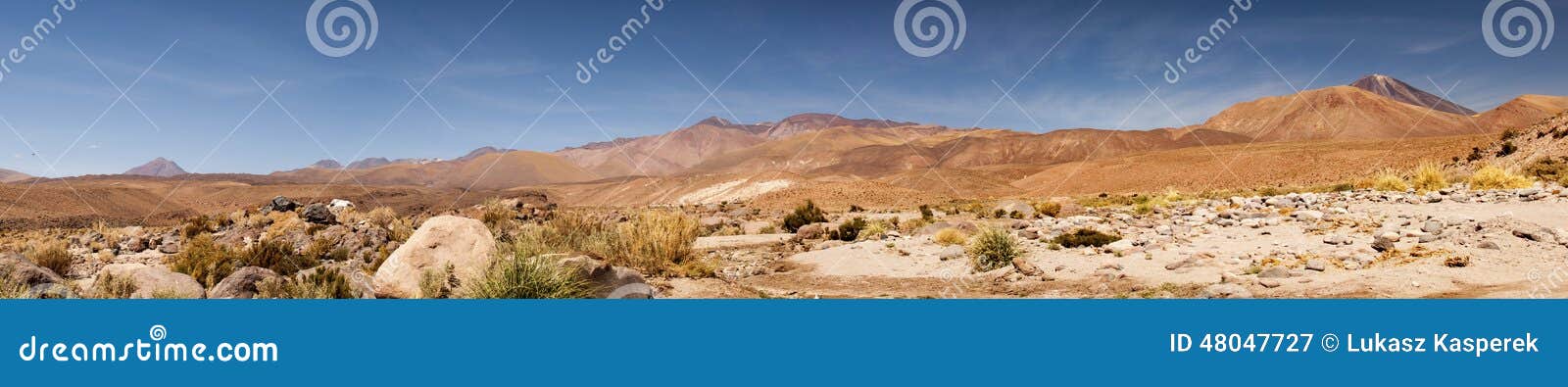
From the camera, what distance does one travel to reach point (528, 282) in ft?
21.5

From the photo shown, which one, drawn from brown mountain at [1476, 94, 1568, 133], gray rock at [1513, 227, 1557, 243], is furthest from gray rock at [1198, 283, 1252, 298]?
brown mountain at [1476, 94, 1568, 133]

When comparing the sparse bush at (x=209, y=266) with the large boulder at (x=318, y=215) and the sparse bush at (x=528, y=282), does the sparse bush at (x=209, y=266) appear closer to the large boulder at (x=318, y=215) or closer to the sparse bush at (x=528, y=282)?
the sparse bush at (x=528, y=282)

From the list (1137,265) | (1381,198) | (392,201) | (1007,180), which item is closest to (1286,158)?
(1007,180)

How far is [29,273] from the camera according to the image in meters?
9.06

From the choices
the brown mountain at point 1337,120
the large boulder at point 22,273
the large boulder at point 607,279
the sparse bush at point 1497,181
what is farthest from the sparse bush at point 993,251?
the brown mountain at point 1337,120

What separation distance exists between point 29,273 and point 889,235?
42.2 feet

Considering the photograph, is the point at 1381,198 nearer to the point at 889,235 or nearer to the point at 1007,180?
the point at 889,235

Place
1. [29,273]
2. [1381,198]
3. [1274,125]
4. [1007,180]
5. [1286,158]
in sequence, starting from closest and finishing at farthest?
[29,273]
[1381,198]
[1286,158]
[1007,180]
[1274,125]

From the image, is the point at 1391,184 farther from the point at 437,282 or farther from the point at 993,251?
the point at 437,282

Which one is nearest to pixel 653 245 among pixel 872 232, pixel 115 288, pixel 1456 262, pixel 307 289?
pixel 307 289

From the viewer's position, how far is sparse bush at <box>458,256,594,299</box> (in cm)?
652

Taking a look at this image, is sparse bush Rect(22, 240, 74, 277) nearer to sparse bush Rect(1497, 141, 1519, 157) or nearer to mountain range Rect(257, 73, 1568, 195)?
sparse bush Rect(1497, 141, 1519, 157)

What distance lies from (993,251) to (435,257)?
7137 millimetres

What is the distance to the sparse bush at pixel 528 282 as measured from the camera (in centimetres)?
652
